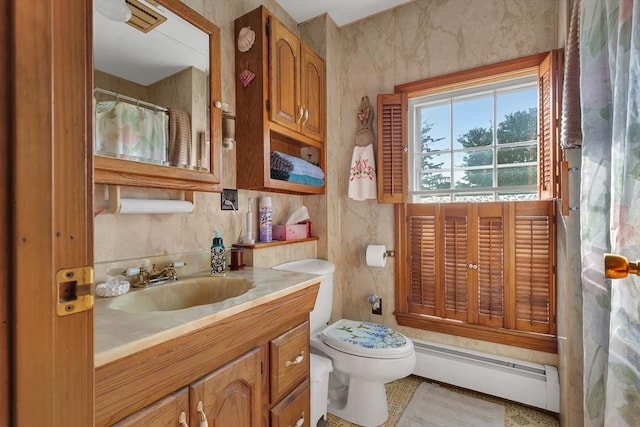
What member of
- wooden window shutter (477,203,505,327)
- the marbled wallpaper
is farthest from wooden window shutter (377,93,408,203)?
wooden window shutter (477,203,505,327)

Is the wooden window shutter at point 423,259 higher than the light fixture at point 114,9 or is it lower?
lower

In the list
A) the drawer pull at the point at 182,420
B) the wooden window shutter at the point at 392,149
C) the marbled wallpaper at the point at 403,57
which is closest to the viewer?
the drawer pull at the point at 182,420

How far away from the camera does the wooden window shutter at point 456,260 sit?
1.84m

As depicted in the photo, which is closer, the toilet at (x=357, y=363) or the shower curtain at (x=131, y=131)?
the shower curtain at (x=131, y=131)

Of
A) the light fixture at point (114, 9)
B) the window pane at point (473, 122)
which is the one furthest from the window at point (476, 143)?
the light fixture at point (114, 9)

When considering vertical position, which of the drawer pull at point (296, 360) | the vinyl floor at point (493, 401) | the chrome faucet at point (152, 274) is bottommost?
the vinyl floor at point (493, 401)

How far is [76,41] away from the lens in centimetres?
38

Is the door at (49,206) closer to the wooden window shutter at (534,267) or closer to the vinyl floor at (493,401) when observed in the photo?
the vinyl floor at (493,401)

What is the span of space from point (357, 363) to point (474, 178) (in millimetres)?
1364

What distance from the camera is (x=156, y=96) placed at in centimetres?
122

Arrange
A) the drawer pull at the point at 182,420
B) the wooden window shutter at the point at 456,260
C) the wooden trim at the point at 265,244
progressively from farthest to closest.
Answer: the wooden window shutter at the point at 456,260 → the wooden trim at the point at 265,244 → the drawer pull at the point at 182,420

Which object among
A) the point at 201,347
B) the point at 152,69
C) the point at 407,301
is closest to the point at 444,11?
the point at 152,69

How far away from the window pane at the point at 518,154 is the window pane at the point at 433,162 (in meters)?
0.31

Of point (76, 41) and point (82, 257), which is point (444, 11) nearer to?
point (76, 41)
